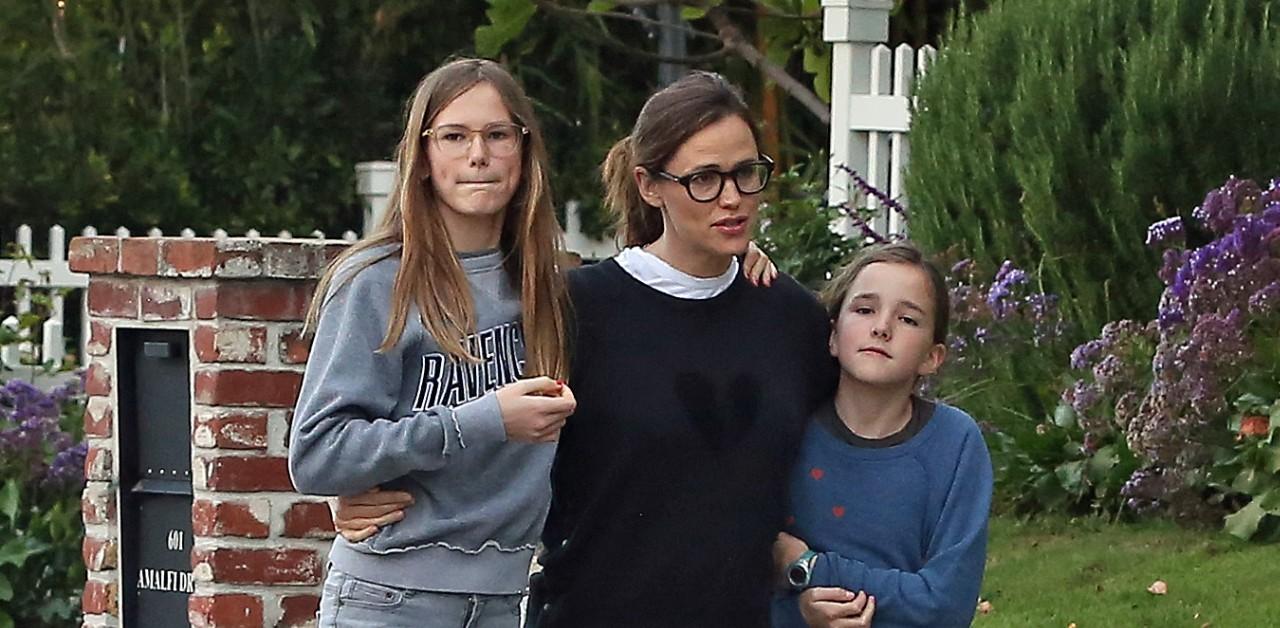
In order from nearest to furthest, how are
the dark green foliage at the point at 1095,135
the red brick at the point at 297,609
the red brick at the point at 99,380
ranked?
the red brick at the point at 297,609, the red brick at the point at 99,380, the dark green foliage at the point at 1095,135

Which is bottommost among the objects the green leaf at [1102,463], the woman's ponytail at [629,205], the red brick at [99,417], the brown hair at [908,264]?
the green leaf at [1102,463]

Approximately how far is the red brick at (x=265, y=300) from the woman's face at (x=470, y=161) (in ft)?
3.99

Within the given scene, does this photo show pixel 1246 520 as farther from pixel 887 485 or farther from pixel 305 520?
pixel 887 485

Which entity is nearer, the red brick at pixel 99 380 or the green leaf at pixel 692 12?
the red brick at pixel 99 380

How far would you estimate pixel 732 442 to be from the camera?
2.74 meters

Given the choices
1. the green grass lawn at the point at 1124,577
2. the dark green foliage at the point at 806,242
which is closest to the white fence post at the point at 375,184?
the dark green foliage at the point at 806,242

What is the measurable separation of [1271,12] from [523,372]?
14.3 feet

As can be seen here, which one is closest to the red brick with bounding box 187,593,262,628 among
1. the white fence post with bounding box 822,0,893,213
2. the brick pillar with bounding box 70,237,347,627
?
the brick pillar with bounding box 70,237,347,627

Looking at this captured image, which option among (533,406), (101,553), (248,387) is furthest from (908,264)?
(101,553)

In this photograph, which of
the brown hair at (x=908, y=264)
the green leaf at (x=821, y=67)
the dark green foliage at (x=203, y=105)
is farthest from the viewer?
the dark green foliage at (x=203, y=105)

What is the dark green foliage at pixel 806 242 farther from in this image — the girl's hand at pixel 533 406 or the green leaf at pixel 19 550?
the girl's hand at pixel 533 406

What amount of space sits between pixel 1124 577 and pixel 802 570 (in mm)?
2490

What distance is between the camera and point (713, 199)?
2709mm

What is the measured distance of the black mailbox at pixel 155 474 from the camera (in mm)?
4043
